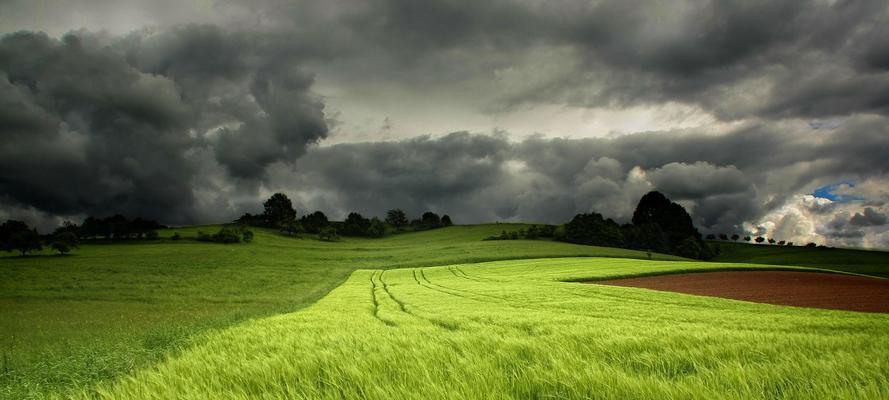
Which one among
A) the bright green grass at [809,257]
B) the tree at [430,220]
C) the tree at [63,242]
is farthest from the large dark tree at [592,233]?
the tree at [63,242]

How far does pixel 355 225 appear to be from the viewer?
15100 centimetres

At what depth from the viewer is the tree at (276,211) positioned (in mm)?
138025

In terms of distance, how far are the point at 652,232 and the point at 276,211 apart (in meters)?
121

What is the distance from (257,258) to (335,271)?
15.6m

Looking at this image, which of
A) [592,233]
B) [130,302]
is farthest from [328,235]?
[130,302]

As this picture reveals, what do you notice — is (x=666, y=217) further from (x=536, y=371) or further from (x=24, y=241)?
(x=24, y=241)

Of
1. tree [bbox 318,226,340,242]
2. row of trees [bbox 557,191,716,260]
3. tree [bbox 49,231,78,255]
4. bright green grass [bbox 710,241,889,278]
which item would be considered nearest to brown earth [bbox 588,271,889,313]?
bright green grass [bbox 710,241,889,278]

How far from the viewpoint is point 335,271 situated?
58406mm

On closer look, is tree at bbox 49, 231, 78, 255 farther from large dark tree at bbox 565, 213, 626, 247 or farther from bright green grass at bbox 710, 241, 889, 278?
bright green grass at bbox 710, 241, 889, 278

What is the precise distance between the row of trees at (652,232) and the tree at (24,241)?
11503 centimetres

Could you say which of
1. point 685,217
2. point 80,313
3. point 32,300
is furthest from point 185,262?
point 685,217

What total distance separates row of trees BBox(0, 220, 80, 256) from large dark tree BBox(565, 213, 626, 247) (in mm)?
110971

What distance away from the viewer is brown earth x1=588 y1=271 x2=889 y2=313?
76.6 ft

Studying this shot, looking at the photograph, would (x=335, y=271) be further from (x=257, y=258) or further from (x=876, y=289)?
(x=876, y=289)
